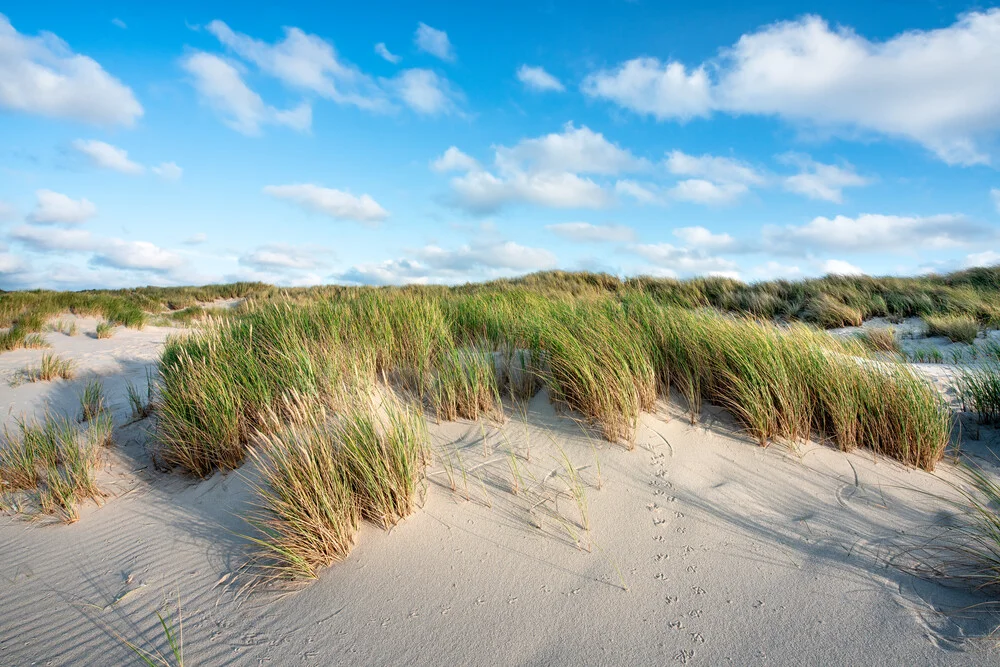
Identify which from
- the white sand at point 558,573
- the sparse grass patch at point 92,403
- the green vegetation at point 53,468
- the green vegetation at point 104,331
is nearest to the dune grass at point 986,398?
the white sand at point 558,573

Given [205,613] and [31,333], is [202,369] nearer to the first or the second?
[205,613]

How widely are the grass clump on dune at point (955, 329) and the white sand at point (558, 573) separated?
21.0ft

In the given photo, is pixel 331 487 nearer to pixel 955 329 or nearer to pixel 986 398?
pixel 986 398

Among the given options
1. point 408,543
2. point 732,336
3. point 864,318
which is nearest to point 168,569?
point 408,543

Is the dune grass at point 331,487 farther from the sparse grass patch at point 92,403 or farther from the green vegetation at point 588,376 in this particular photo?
the sparse grass patch at point 92,403

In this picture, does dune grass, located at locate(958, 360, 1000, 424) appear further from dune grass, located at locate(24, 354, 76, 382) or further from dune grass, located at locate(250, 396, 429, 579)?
dune grass, located at locate(24, 354, 76, 382)

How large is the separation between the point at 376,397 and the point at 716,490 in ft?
8.59

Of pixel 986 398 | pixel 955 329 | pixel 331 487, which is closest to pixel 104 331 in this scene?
pixel 331 487

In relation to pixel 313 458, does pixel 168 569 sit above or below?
below

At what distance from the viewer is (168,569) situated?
3102mm

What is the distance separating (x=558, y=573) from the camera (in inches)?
104

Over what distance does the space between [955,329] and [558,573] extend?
358 inches

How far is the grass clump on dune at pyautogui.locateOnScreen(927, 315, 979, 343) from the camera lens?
810cm

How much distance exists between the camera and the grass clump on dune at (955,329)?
810 centimetres
